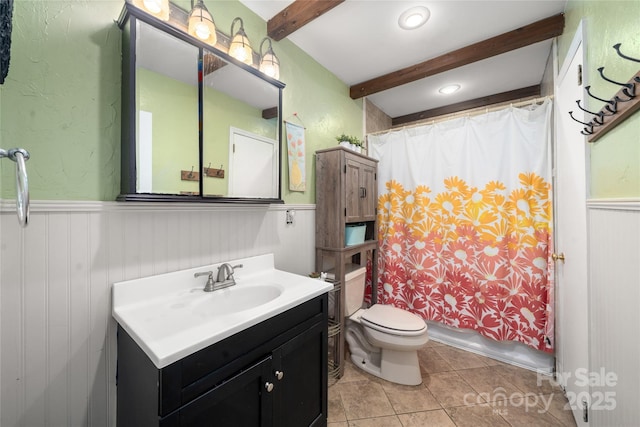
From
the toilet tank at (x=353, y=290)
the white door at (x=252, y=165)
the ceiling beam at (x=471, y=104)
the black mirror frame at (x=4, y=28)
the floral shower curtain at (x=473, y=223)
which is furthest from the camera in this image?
the ceiling beam at (x=471, y=104)

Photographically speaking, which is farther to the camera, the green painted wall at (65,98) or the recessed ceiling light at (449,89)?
the recessed ceiling light at (449,89)

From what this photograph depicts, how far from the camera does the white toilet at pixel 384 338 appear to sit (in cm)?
165

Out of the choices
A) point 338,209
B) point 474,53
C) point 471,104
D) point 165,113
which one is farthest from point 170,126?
point 471,104

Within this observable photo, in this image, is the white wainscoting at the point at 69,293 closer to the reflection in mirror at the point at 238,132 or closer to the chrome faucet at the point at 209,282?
the chrome faucet at the point at 209,282

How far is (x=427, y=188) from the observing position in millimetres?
2195

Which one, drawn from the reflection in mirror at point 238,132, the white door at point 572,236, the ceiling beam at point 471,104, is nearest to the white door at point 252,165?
the reflection in mirror at point 238,132

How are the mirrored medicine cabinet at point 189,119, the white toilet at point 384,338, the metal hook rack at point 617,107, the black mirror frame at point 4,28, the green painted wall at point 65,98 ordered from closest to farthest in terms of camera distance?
1. the black mirror frame at point 4,28
2. the metal hook rack at point 617,107
3. the green painted wall at point 65,98
4. the mirrored medicine cabinet at point 189,119
5. the white toilet at point 384,338

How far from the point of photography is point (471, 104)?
8.90ft

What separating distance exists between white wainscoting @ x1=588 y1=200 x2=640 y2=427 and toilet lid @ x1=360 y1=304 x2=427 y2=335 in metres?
0.81

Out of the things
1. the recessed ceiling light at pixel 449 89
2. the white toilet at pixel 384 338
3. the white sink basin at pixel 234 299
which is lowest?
the white toilet at pixel 384 338

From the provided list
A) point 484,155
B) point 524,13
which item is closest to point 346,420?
point 484,155

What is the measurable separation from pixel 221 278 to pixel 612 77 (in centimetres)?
185

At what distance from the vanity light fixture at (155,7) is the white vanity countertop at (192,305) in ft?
3.72

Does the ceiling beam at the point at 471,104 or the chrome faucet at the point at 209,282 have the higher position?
the ceiling beam at the point at 471,104
